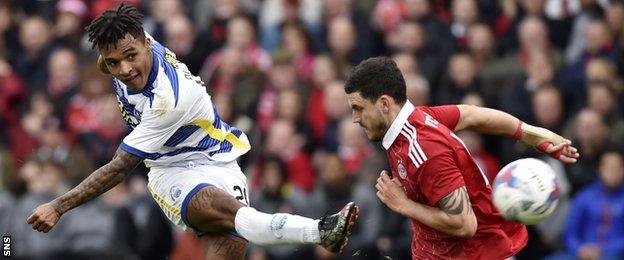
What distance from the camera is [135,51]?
32.1ft

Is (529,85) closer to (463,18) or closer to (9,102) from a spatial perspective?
(463,18)

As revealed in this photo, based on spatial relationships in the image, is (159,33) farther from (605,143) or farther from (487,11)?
(605,143)

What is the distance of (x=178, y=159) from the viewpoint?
407 inches

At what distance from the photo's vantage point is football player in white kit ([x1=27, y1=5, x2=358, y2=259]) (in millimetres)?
9625

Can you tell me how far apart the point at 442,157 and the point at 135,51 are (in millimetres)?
2388

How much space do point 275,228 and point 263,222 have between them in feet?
0.32

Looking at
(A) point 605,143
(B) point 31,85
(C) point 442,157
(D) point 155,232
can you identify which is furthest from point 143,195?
(C) point 442,157

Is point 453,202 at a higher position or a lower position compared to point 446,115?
lower

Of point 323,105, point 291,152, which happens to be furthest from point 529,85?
point 291,152

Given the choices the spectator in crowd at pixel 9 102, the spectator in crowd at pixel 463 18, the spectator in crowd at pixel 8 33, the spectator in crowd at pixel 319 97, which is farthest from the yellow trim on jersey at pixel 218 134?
the spectator in crowd at pixel 8 33

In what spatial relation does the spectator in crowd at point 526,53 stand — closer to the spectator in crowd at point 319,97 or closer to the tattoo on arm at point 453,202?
the spectator in crowd at point 319,97

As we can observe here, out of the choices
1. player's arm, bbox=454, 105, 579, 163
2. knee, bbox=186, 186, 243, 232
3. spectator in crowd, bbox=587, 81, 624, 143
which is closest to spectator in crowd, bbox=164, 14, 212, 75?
spectator in crowd, bbox=587, 81, 624, 143

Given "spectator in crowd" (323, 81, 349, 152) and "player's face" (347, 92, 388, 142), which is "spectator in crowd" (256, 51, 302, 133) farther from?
"player's face" (347, 92, 388, 142)

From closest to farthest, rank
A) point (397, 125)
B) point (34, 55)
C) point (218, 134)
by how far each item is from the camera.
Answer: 1. point (397, 125)
2. point (218, 134)
3. point (34, 55)
